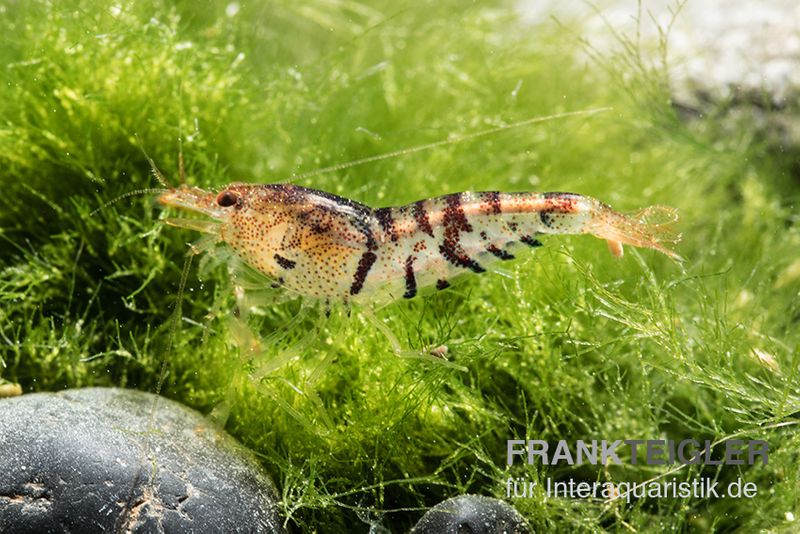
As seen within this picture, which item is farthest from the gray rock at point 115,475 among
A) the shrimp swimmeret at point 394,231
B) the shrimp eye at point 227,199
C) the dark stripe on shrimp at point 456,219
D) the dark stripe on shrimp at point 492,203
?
the dark stripe on shrimp at point 492,203

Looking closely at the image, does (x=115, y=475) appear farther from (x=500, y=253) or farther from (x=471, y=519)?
(x=500, y=253)

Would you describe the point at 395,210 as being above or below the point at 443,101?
below

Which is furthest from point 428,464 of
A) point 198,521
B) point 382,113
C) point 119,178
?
point 382,113

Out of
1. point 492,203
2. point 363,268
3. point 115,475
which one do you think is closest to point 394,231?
point 363,268

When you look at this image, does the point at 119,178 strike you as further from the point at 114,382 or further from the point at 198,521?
the point at 198,521

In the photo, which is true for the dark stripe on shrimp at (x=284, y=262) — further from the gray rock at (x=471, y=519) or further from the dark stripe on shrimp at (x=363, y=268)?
the gray rock at (x=471, y=519)

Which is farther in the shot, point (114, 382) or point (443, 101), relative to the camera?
point (443, 101)

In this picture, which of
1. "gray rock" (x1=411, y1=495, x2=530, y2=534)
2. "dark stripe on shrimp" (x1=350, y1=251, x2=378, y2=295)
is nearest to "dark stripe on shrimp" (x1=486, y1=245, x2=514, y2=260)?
"dark stripe on shrimp" (x1=350, y1=251, x2=378, y2=295)
